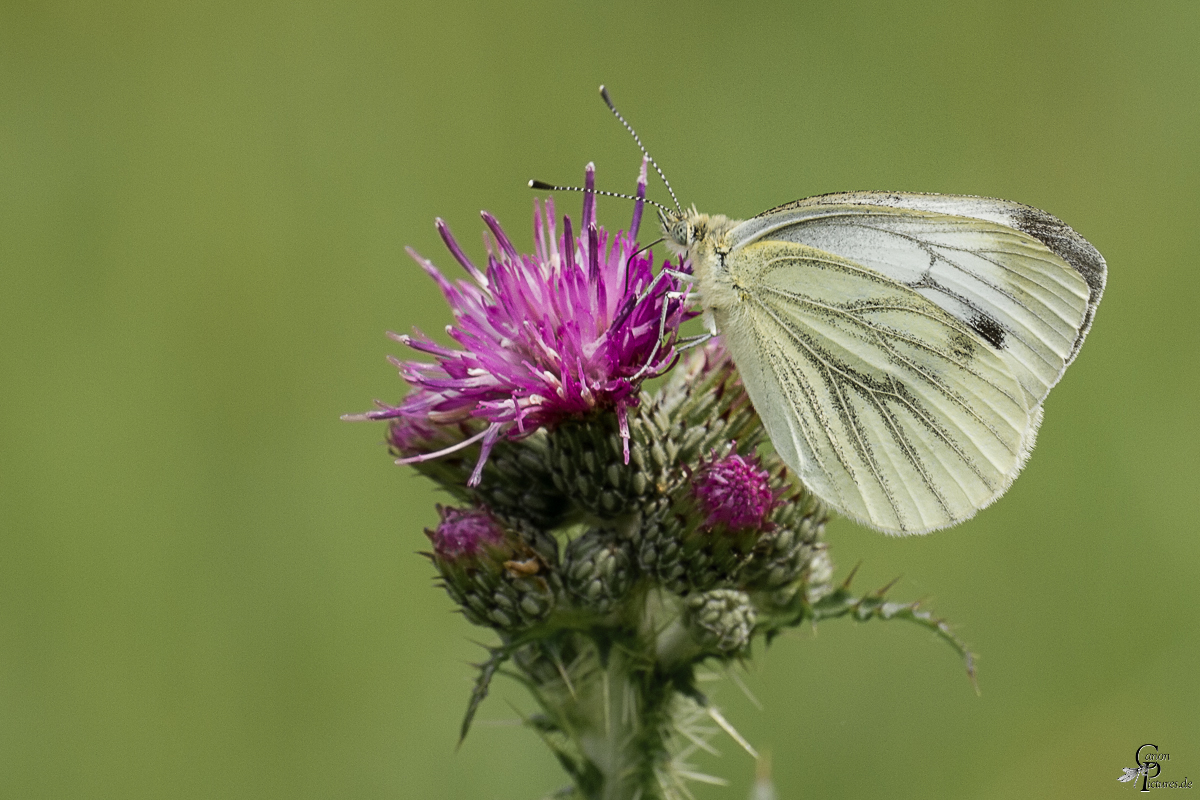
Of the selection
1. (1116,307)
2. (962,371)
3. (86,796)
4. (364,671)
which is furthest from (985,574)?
(86,796)

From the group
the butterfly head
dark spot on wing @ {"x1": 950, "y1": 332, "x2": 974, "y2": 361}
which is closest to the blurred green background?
dark spot on wing @ {"x1": 950, "y1": 332, "x2": 974, "y2": 361}

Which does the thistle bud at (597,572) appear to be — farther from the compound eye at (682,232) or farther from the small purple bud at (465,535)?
the compound eye at (682,232)

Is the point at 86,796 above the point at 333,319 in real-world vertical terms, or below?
below

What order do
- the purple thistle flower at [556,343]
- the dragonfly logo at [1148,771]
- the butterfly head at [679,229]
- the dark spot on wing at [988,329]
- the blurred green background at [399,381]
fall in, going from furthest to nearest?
the blurred green background at [399,381] → the dragonfly logo at [1148,771] → the butterfly head at [679,229] → the dark spot on wing at [988,329] → the purple thistle flower at [556,343]

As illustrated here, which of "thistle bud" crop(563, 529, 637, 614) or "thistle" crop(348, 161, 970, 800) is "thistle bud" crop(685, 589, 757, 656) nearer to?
"thistle" crop(348, 161, 970, 800)

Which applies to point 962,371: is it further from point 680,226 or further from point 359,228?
point 359,228

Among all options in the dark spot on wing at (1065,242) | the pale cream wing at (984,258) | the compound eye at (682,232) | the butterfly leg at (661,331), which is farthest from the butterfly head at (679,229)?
the dark spot on wing at (1065,242)
